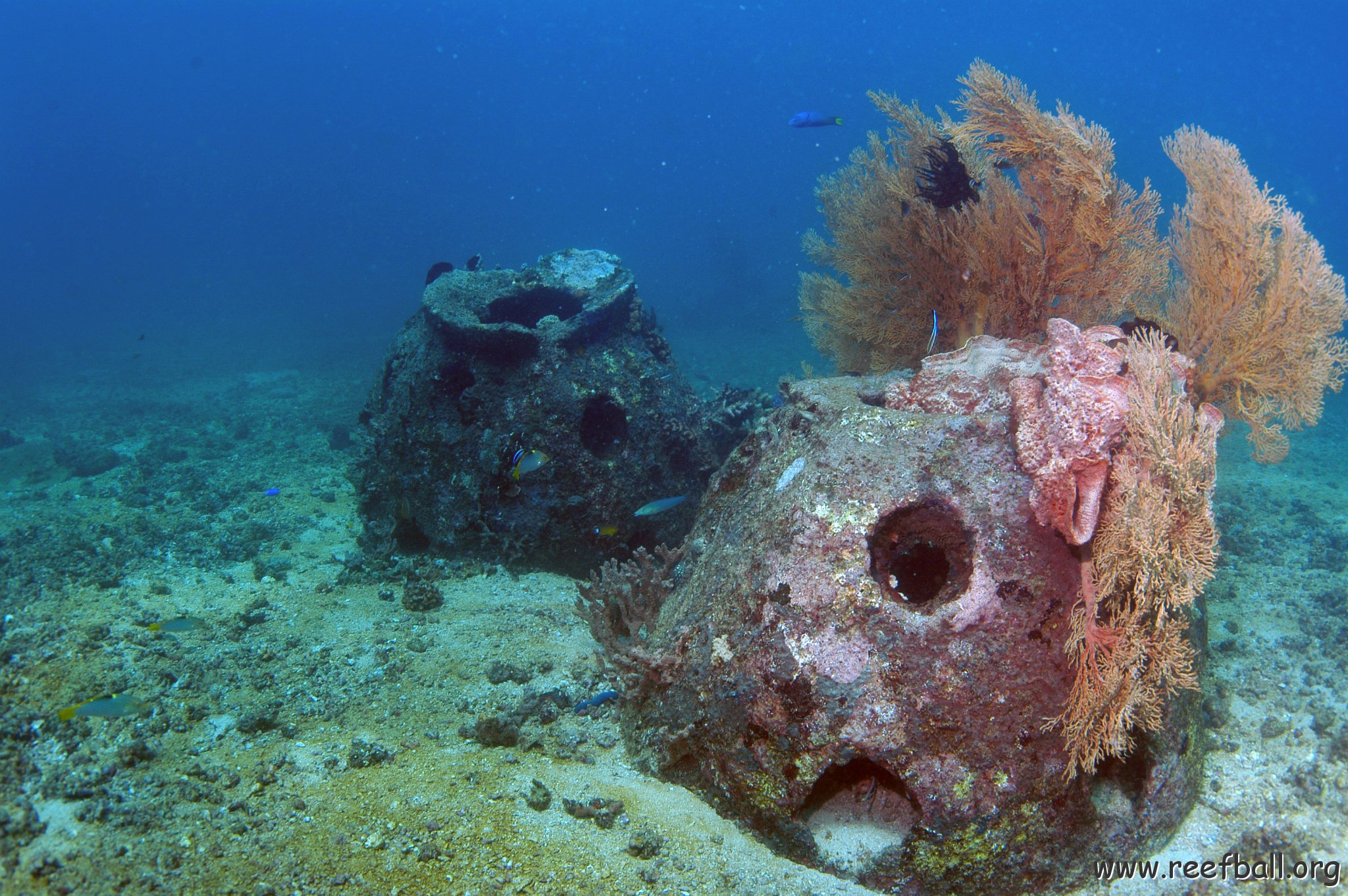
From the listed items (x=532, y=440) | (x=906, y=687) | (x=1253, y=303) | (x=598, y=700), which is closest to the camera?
(x=906, y=687)

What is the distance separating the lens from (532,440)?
639cm

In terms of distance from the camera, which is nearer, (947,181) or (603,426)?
(947,181)

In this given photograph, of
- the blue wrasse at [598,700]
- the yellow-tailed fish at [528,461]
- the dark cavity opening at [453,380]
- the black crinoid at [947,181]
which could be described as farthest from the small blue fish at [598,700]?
the black crinoid at [947,181]

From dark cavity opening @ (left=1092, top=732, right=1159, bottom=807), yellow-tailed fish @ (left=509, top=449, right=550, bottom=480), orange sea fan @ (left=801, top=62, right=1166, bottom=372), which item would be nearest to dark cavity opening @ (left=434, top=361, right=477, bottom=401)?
yellow-tailed fish @ (left=509, top=449, right=550, bottom=480)

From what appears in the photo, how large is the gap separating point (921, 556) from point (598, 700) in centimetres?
236

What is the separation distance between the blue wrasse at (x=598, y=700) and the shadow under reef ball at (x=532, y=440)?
221cm

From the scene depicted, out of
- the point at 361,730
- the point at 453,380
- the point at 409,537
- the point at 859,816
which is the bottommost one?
the point at 361,730

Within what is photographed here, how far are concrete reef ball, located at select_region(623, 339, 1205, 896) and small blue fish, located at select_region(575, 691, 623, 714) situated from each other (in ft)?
1.77

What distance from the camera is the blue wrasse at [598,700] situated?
165 inches

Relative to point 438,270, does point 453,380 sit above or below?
below

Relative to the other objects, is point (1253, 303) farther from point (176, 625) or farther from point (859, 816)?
point (176, 625)

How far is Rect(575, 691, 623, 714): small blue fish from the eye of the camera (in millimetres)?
4184

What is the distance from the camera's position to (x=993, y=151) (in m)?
5.59

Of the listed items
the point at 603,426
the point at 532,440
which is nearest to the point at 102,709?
the point at 532,440
